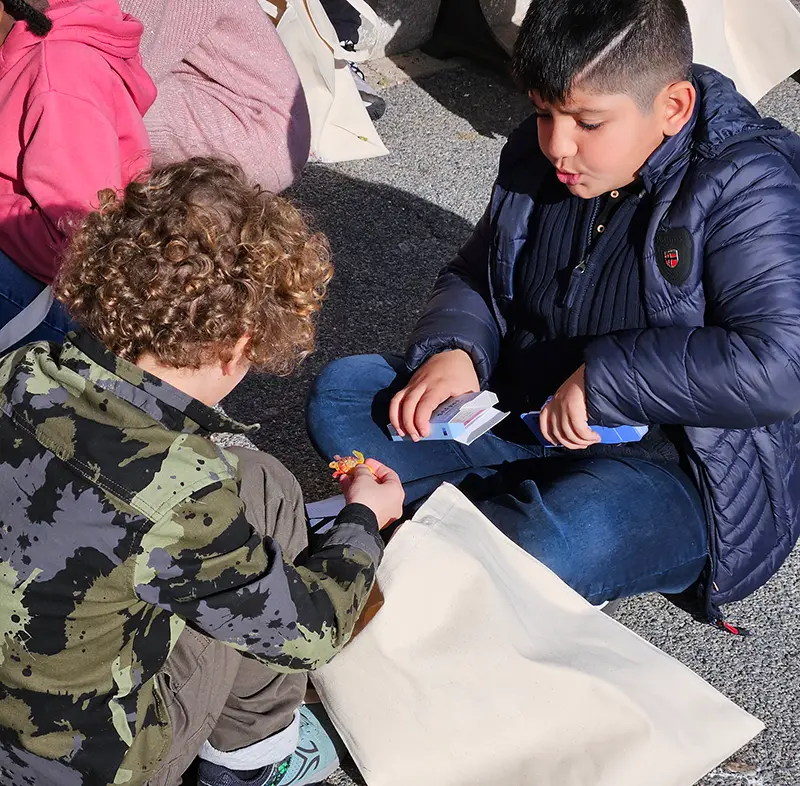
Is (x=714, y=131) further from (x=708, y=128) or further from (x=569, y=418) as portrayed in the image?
(x=569, y=418)

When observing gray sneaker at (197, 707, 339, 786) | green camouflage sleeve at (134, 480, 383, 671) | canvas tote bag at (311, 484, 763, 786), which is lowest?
gray sneaker at (197, 707, 339, 786)

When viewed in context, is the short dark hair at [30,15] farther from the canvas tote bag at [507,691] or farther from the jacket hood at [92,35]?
the canvas tote bag at [507,691]

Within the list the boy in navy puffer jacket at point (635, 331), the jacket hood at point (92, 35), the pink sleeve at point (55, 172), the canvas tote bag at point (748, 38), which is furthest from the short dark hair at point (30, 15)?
the canvas tote bag at point (748, 38)

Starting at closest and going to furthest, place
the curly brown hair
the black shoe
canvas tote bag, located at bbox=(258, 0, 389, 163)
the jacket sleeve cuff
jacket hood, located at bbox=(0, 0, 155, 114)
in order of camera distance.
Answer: the curly brown hair
the jacket sleeve cuff
jacket hood, located at bbox=(0, 0, 155, 114)
canvas tote bag, located at bbox=(258, 0, 389, 163)
the black shoe

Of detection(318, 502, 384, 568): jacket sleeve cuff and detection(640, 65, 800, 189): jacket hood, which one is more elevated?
detection(640, 65, 800, 189): jacket hood

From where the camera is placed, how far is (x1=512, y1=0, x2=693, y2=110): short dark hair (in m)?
1.84

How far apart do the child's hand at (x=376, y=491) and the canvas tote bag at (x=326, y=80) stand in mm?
1943

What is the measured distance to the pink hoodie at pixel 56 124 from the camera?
215 cm

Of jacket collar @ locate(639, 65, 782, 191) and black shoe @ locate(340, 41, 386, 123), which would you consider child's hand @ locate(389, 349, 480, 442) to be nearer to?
jacket collar @ locate(639, 65, 782, 191)

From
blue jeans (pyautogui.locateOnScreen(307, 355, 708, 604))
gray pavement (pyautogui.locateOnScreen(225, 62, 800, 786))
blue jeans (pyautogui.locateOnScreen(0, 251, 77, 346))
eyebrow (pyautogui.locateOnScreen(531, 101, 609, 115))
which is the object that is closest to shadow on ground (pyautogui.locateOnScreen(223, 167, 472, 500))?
gray pavement (pyautogui.locateOnScreen(225, 62, 800, 786))

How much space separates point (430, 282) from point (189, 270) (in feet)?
5.98

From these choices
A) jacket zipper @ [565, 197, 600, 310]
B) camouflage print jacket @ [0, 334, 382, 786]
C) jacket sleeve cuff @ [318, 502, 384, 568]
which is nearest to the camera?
camouflage print jacket @ [0, 334, 382, 786]

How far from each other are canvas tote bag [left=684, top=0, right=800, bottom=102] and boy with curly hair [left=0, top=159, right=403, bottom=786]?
270 cm

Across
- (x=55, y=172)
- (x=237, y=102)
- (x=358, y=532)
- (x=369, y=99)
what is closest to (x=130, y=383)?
(x=358, y=532)
